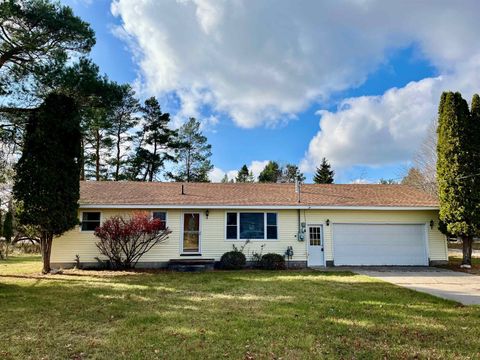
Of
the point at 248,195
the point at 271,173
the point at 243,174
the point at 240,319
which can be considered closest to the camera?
the point at 240,319

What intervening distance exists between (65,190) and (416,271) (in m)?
13.6

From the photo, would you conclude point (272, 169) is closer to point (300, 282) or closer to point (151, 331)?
point (300, 282)

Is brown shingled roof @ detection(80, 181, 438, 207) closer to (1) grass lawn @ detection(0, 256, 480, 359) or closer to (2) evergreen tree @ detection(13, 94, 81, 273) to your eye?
(2) evergreen tree @ detection(13, 94, 81, 273)

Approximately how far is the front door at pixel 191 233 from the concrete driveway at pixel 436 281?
21.8 ft

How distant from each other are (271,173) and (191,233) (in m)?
28.9

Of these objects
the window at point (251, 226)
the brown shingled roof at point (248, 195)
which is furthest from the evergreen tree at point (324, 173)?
the window at point (251, 226)

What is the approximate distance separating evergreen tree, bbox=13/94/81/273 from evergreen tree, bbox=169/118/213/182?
19183 mm

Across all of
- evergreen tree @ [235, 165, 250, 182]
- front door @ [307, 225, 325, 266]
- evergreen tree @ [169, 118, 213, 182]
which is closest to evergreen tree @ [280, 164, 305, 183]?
evergreen tree @ [235, 165, 250, 182]

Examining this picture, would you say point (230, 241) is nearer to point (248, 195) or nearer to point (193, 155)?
point (248, 195)

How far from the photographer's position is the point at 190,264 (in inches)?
512

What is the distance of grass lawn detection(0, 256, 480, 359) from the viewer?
444 cm

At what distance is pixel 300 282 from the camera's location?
9.91 meters

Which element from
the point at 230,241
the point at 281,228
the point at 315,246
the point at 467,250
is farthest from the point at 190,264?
the point at 467,250

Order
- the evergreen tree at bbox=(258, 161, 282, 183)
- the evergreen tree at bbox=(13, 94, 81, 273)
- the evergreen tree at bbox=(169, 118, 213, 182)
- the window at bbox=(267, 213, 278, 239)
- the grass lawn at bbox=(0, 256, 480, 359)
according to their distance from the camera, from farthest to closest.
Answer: the evergreen tree at bbox=(258, 161, 282, 183)
the evergreen tree at bbox=(169, 118, 213, 182)
the window at bbox=(267, 213, 278, 239)
the evergreen tree at bbox=(13, 94, 81, 273)
the grass lawn at bbox=(0, 256, 480, 359)
